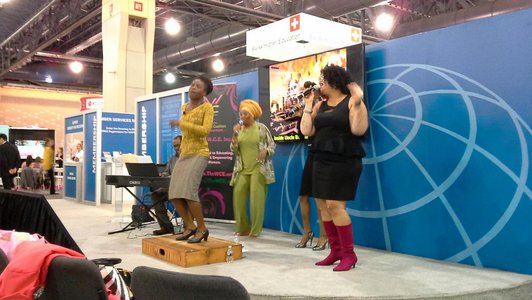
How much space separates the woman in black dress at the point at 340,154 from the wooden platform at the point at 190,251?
0.81 metres

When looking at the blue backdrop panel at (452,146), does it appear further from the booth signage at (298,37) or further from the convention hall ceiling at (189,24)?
the convention hall ceiling at (189,24)

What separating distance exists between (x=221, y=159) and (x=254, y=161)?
999mm

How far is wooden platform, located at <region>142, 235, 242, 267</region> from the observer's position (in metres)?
3.83

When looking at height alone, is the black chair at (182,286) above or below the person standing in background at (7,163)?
below

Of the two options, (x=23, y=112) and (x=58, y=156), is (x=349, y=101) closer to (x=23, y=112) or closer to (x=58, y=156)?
(x=58, y=156)

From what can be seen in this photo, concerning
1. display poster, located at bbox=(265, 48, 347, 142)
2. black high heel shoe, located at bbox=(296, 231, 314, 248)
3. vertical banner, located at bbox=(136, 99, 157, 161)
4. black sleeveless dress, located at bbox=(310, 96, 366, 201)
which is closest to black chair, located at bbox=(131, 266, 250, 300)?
black sleeveless dress, located at bbox=(310, 96, 366, 201)

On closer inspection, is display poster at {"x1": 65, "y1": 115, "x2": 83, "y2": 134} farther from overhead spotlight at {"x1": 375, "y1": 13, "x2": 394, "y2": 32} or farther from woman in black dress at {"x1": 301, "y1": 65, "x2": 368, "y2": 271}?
woman in black dress at {"x1": 301, "y1": 65, "x2": 368, "y2": 271}

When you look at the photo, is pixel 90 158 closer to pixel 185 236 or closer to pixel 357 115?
pixel 185 236

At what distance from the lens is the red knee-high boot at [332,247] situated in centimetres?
379

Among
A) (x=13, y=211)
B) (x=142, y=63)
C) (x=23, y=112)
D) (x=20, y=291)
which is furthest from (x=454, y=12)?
(x=23, y=112)

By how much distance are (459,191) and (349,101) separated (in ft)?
3.84

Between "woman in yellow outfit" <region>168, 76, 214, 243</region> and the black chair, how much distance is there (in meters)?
2.66

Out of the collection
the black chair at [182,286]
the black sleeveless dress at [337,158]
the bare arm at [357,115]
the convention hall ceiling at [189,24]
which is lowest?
the black chair at [182,286]

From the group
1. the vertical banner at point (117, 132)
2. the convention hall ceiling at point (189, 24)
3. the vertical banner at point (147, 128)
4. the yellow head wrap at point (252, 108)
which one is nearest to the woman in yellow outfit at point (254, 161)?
the yellow head wrap at point (252, 108)
